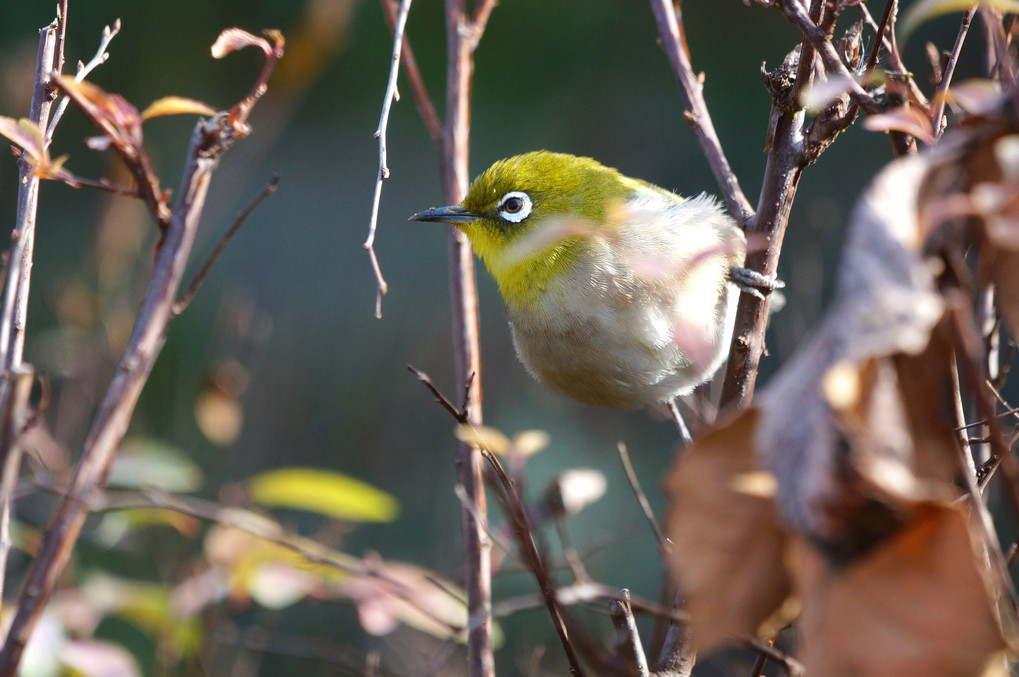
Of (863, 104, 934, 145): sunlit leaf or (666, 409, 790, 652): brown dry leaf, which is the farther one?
(863, 104, 934, 145): sunlit leaf

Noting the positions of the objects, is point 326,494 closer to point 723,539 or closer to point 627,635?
point 627,635

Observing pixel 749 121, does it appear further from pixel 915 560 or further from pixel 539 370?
pixel 915 560

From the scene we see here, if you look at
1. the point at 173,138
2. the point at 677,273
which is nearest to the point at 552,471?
the point at 173,138

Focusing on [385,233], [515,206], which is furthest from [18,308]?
[385,233]

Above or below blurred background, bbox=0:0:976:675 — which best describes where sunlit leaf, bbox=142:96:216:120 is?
above

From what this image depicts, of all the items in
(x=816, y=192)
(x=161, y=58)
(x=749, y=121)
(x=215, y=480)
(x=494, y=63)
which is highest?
(x=161, y=58)

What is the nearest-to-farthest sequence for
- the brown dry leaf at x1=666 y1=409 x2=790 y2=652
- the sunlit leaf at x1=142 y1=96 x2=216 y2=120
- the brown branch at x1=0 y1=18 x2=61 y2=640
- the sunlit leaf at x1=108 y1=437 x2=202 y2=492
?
the brown dry leaf at x1=666 y1=409 x2=790 y2=652 → the brown branch at x1=0 y1=18 x2=61 y2=640 → the sunlit leaf at x1=142 y1=96 x2=216 y2=120 → the sunlit leaf at x1=108 y1=437 x2=202 y2=492

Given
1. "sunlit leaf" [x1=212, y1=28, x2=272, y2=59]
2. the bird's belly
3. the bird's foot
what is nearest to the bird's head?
the bird's belly

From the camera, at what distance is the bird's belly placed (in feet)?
9.30

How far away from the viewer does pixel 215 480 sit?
5.31 meters

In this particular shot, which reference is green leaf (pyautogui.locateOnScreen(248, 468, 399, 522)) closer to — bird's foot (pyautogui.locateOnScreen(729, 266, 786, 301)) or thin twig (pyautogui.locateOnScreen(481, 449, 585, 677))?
thin twig (pyautogui.locateOnScreen(481, 449, 585, 677))

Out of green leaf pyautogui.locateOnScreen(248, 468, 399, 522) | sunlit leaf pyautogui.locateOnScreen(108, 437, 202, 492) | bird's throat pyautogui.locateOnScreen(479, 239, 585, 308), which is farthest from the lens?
bird's throat pyautogui.locateOnScreen(479, 239, 585, 308)

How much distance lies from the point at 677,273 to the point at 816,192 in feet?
17.1

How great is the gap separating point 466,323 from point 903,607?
1604mm
